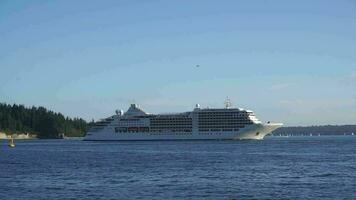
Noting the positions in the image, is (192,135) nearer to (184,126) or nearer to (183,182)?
(184,126)

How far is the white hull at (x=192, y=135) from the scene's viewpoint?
517 ft

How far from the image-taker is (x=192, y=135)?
161750 millimetres

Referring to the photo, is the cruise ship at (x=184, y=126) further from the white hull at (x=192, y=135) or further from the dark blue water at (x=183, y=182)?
the dark blue water at (x=183, y=182)

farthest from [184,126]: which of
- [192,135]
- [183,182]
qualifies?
[183,182]

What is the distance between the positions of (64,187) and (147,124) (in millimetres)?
126221

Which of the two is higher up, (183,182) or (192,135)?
(192,135)

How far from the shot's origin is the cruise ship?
6225 inches

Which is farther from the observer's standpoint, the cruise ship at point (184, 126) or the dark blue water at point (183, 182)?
the cruise ship at point (184, 126)

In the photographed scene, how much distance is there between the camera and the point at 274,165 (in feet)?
198

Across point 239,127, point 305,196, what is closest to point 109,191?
point 305,196

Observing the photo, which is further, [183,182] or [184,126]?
[184,126]

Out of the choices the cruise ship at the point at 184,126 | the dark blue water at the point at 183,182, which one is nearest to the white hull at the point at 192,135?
the cruise ship at the point at 184,126

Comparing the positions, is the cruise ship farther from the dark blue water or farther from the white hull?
the dark blue water

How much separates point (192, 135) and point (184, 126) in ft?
13.2
